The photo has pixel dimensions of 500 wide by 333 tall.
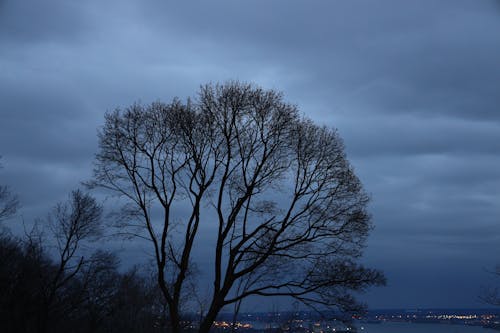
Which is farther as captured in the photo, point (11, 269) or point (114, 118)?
point (11, 269)

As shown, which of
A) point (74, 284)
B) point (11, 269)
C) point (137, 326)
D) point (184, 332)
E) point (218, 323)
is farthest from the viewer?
point (74, 284)

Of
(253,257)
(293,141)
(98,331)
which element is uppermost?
(293,141)

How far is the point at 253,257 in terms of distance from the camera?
16.0 metres

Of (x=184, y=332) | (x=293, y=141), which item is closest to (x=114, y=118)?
(x=293, y=141)

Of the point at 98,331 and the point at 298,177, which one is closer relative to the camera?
the point at 298,177

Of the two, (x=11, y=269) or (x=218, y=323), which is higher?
(x=11, y=269)

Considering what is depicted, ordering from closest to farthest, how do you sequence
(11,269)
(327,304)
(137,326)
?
(327,304), (137,326), (11,269)

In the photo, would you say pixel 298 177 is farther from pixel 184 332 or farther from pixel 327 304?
pixel 184 332

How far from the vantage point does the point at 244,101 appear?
643 inches

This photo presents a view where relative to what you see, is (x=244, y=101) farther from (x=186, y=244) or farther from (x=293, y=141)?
(x=186, y=244)

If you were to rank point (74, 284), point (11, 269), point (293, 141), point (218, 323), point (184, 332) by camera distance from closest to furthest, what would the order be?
1. point (293, 141)
2. point (218, 323)
3. point (184, 332)
4. point (11, 269)
5. point (74, 284)

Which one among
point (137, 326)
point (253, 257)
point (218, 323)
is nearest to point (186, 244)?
point (253, 257)

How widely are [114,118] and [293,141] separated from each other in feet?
18.8

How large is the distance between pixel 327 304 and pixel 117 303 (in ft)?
102
